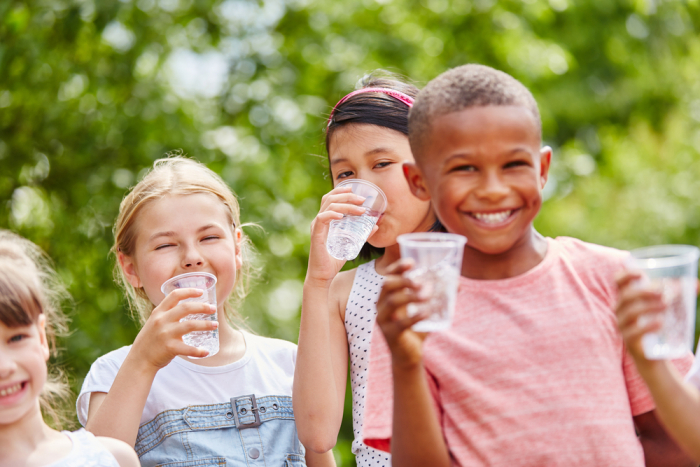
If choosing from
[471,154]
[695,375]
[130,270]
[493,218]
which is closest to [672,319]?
[695,375]

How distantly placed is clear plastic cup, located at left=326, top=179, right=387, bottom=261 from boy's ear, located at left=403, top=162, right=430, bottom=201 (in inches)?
25.0

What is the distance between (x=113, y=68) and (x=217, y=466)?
3.69 metres

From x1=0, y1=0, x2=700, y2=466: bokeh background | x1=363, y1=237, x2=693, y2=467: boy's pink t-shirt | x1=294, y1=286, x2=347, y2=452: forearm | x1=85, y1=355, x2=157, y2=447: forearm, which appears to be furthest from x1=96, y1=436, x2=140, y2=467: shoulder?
x1=0, y1=0, x2=700, y2=466: bokeh background

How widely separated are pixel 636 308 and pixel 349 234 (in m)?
1.37

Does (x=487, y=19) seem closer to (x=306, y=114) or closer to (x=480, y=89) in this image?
(x=306, y=114)

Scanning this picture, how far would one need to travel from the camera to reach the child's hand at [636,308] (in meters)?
1.46

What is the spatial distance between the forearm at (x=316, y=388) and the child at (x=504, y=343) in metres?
0.66

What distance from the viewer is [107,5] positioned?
4832mm

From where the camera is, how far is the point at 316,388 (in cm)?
254

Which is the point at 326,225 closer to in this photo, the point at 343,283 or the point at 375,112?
the point at 343,283

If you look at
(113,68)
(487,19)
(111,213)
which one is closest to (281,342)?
(111,213)

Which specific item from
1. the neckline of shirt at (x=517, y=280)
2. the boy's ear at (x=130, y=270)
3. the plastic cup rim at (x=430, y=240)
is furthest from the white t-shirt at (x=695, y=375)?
the boy's ear at (x=130, y=270)

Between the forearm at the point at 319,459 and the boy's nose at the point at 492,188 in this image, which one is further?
the forearm at the point at 319,459

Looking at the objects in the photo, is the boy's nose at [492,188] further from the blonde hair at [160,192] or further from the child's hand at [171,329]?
the blonde hair at [160,192]
